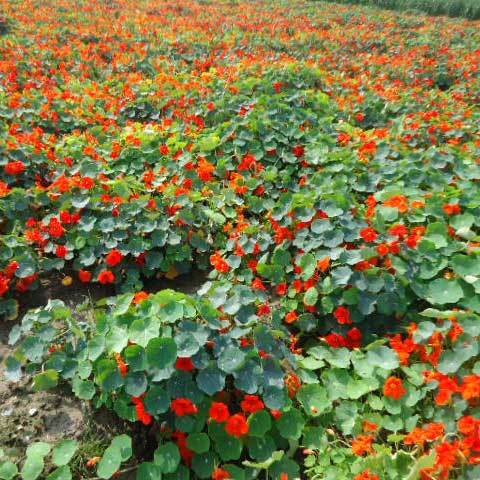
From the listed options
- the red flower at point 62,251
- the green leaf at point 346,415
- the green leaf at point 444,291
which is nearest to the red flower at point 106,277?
the red flower at point 62,251

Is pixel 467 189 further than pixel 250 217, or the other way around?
pixel 250 217

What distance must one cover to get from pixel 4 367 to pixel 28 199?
5.01 ft

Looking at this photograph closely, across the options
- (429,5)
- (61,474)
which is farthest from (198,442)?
(429,5)

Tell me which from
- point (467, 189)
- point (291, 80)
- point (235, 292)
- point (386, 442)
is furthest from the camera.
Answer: point (291, 80)

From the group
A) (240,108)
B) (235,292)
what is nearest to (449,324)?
(235,292)

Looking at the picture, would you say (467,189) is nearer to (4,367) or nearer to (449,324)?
(449,324)

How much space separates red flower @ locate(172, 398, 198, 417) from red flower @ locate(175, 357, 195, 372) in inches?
5.9

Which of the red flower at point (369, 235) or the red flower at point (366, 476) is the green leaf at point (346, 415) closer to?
the red flower at point (366, 476)

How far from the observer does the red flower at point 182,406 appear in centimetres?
200

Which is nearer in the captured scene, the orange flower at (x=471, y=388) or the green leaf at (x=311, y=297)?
the orange flower at (x=471, y=388)

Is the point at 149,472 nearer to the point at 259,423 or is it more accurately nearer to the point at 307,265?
the point at 259,423

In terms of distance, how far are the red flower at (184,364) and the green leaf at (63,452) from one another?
2.19 ft

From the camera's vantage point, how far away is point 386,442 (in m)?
2.19

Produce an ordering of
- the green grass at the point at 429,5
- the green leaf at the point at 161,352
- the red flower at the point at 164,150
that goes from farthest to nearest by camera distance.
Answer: the green grass at the point at 429,5 → the red flower at the point at 164,150 → the green leaf at the point at 161,352
